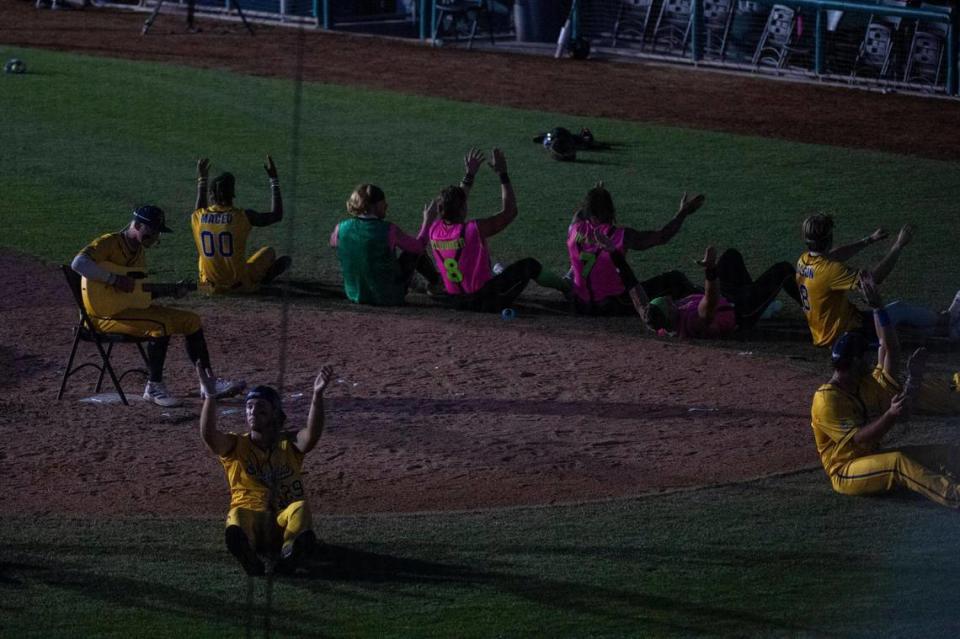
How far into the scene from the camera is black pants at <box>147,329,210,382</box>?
31.4 ft

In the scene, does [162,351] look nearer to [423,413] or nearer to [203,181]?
[423,413]

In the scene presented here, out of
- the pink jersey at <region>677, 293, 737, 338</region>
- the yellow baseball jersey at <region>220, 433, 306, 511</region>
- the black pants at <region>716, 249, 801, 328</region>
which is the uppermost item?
the black pants at <region>716, 249, 801, 328</region>

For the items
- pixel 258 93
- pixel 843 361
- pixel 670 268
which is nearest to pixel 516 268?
pixel 670 268

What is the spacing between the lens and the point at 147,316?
9.59 metres

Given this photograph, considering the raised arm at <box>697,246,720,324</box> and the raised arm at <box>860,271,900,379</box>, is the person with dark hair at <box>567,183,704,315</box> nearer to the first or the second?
the raised arm at <box>697,246,720,324</box>

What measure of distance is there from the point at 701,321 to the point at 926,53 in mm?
12730

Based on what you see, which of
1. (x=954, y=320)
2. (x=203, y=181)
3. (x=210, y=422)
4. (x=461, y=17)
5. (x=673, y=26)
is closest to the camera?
(x=210, y=422)

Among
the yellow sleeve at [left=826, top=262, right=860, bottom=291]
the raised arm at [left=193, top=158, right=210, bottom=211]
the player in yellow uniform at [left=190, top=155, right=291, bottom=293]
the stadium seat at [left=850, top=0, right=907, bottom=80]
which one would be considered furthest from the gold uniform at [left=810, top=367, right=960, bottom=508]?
the stadium seat at [left=850, top=0, right=907, bottom=80]

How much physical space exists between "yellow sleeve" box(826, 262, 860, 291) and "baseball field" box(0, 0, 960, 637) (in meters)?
0.66

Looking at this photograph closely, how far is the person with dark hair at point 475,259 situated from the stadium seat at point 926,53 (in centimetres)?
1207

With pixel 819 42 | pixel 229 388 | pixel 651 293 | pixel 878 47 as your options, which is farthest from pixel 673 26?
pixel 229 388

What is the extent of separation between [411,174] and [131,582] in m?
10.7

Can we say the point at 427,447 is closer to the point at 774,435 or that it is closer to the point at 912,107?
the point at 774,435

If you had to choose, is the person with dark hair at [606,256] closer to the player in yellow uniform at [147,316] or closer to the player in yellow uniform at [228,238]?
the player in yellow uniform at [228,238]
